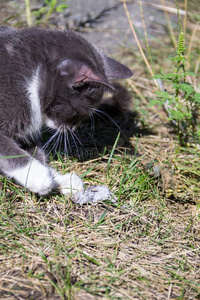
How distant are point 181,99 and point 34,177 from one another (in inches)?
48.0

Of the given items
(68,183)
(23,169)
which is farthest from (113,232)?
(23,169)

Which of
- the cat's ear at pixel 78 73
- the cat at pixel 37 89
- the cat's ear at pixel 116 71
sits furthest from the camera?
the cat's ear at pixel 116 71

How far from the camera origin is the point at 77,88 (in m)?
2.06

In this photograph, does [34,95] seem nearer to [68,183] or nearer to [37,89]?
[37,89]

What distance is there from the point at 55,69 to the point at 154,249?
3.73ft

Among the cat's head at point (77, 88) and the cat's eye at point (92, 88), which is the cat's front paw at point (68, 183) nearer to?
the cat's head at point (77, 88)

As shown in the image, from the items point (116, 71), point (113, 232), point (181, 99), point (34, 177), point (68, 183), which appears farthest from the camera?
point (181, 99)

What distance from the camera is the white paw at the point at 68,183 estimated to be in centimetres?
220

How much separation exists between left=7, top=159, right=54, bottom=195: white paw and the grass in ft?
0.26

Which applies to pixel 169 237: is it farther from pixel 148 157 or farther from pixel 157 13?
pixel 157 13

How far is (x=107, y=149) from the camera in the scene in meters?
2.69

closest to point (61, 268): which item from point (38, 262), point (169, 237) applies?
point (38, 262)

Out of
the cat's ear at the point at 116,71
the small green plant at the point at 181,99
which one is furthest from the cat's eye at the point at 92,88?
the small green plant at the point at 181,99

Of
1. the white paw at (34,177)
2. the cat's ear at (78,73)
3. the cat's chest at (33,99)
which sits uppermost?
the cat's ear at (78,73)
